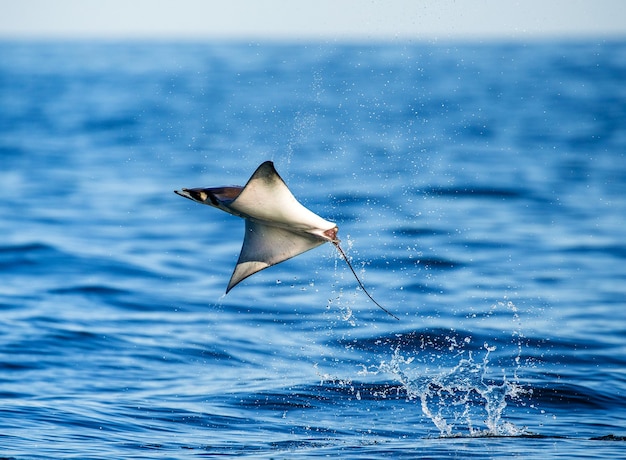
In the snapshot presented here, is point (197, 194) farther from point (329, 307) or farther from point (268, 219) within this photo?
point (329, 307)

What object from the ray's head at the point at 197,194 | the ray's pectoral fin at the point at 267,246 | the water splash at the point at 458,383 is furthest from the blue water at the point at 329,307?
the ray's head at the point at 197,194

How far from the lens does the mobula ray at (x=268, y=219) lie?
5762 mm

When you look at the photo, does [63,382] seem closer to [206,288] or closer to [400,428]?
[400,428]

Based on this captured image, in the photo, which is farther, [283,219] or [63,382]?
[63,382]

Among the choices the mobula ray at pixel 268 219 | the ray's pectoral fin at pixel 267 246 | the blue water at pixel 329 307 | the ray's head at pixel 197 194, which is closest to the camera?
the mobula ray at pixel 268 219

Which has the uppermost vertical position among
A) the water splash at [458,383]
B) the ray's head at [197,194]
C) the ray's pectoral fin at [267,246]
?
the ray's head at [197,194]

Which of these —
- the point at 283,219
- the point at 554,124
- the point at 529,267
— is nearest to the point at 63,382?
the point at 283,219

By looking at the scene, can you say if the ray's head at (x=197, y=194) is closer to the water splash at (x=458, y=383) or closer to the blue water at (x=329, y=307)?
the blue water at (x=329, y=307)

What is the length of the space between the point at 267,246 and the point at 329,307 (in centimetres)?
489

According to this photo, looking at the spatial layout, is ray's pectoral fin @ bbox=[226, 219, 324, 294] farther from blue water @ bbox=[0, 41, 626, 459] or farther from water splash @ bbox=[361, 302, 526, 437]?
water splash @ bbox=[361, 302, 526, 437]

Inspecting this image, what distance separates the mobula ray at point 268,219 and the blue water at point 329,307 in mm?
1278

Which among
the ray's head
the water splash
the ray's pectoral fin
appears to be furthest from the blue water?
the ray's head

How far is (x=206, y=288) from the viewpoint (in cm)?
1245

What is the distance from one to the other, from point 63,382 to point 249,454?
2635mm
